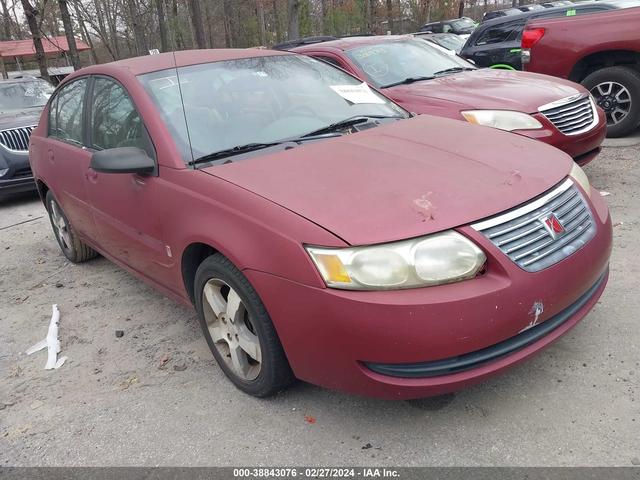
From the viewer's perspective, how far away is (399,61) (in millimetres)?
5816

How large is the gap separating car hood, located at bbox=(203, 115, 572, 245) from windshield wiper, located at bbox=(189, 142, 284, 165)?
0.36 ft

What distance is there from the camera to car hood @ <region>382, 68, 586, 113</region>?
4672 mm

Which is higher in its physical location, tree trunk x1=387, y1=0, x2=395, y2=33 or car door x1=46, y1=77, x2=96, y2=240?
tree trunk x1=387, y1=0, x2=395, y2=33

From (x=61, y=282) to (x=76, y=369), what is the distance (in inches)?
61.7

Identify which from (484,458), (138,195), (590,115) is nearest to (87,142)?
(138,195)

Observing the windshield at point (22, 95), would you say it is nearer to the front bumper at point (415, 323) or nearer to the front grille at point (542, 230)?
the front bumper at point (415, 323)

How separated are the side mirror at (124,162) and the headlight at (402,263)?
1259 mm

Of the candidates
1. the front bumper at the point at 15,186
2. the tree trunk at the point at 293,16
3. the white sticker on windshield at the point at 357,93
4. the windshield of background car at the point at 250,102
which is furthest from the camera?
the tree trunk at the point at 293,16

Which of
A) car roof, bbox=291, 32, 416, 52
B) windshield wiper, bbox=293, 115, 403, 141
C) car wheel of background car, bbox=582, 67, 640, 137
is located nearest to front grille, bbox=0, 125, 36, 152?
car roof, bbox=291, 32, 416, 52

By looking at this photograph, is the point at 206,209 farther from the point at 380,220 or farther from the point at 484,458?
the point at 484,458

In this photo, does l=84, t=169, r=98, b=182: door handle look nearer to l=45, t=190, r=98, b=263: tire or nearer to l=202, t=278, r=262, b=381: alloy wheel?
l=45, t=190, r=98, b=263: tire

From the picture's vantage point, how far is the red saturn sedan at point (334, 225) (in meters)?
2.03

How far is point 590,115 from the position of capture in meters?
4.81

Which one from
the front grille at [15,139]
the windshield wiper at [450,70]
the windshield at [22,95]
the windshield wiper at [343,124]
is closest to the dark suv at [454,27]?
the windshield at [22,95]
